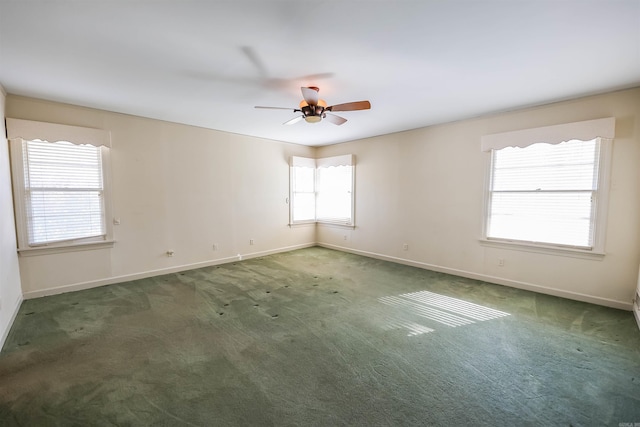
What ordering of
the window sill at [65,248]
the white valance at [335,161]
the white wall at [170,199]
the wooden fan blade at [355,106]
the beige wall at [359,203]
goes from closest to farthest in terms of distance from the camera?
the wooden fan blade at [355,106] → the beige wall at [359,203] → the window sill at [65,248] → the white wall at [170,199] → the white valance at [335,161]

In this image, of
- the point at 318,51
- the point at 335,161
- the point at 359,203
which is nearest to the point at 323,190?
the point at 335,161

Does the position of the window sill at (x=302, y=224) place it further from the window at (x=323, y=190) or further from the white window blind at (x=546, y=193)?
the white window blind at (x=546, y=193)

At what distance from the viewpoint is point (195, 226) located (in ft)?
16.1

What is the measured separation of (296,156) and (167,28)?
4420mm

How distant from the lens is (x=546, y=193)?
3.64 metres

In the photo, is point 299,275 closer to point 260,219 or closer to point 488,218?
point 260,219

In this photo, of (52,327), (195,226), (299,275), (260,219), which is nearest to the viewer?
(52,327)

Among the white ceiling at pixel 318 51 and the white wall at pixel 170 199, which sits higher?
the white ceiling at pixel 318 51

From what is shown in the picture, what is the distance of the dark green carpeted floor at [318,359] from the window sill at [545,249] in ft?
1.96

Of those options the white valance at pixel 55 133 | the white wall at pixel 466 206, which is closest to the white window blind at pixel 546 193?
the white wall at pixel 466 206

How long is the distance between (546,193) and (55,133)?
6.50 metres

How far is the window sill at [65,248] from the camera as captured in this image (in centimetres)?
348

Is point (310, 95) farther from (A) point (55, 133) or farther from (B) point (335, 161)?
(B) point (335, 161)

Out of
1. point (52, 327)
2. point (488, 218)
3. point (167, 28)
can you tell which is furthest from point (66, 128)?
point (488, 218)
